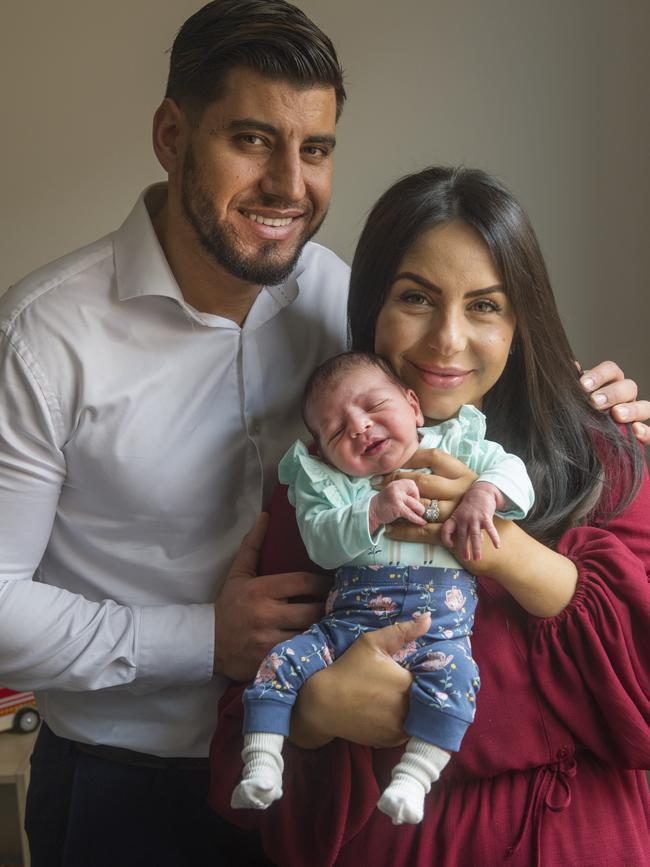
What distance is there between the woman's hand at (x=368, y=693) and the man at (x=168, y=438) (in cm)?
18

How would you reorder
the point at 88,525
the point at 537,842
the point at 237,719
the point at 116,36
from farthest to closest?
the point at 116,36 → the point at 88,525 → the point at 237,719 → the point at 537,842

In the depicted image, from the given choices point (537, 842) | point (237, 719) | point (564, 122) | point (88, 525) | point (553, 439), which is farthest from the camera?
point (564, 122)

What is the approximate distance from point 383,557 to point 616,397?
57 cm

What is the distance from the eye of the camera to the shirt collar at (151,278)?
173 centimetres

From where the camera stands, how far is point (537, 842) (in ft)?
4.50

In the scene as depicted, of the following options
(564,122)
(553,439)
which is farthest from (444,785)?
(564,122)

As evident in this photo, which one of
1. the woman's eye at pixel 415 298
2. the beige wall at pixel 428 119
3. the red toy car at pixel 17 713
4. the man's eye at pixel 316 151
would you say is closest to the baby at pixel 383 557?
the woman's eye at pixel 415 298

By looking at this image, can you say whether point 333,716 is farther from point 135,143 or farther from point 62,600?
point 135,143

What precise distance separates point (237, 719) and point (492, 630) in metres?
0.40

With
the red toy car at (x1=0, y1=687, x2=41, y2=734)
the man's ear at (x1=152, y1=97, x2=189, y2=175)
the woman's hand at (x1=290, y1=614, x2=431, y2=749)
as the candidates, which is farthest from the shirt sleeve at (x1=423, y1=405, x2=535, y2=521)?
the red toy car at (x1=0, y1=687, x2=41, y2=734)

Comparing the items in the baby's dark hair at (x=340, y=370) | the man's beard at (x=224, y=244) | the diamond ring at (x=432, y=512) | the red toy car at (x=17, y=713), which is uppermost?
the man's beard at (x=224, y=244)

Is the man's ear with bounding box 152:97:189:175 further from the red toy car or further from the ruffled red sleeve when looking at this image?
the red toy car

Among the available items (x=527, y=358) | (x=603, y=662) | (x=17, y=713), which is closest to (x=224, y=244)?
(x=527, y=358)

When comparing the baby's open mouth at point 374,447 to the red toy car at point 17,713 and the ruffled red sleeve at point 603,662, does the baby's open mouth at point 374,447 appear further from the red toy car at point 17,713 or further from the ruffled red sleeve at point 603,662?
the red toy car at point 17,713
